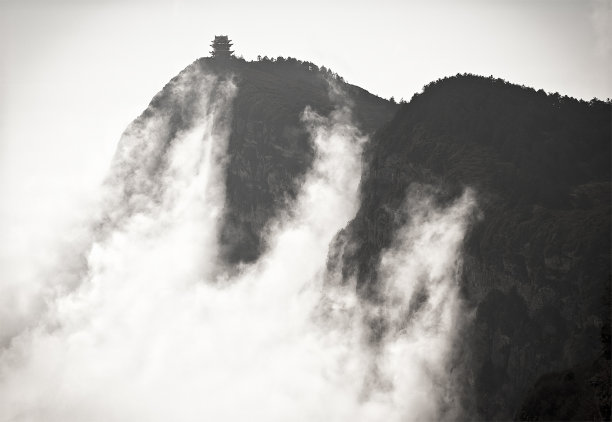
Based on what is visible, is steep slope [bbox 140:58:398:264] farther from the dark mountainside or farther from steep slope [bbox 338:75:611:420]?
steep slope [bbox 338:75:611:420]

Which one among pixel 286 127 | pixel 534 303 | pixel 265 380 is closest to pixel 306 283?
pixel 265 380

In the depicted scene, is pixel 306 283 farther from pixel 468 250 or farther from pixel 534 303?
pixel 534 303

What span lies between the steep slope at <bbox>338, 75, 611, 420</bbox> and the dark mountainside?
194mm

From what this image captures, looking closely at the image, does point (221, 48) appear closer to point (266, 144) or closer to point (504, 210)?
point (266, 144)

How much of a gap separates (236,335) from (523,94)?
87.0 metres

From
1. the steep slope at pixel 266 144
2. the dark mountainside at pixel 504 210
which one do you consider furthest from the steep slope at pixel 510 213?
the steep slope at pixel 266 144

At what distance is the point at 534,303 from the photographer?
85812mm

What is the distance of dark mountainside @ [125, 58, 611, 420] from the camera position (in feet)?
258

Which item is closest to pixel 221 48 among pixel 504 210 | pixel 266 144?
pixel 266 144

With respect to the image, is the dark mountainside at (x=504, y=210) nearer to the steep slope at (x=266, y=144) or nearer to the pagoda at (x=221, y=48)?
the steep slope at (x=266, y=144)

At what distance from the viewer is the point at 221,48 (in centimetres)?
19125

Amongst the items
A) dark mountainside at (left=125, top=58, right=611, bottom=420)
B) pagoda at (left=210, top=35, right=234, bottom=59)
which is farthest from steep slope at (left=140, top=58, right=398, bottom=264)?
pagoda at (left=210, top=35, right=234, bottom=59)

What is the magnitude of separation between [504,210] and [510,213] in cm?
172

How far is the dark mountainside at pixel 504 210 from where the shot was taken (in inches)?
3098
